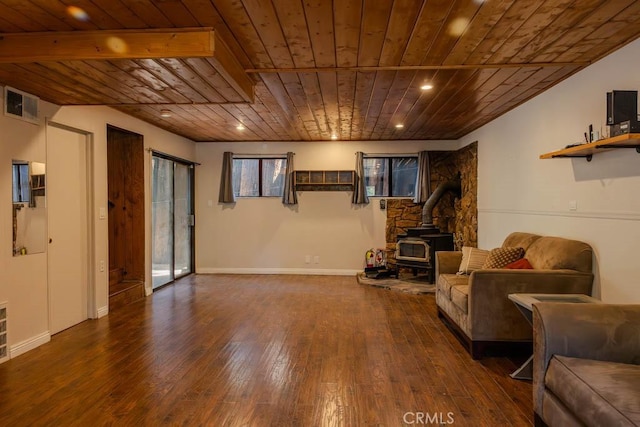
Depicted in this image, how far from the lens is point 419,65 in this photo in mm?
3045

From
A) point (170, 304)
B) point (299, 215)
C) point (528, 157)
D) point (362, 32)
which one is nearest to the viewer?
point (362, 32)

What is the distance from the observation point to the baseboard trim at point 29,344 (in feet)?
10.3

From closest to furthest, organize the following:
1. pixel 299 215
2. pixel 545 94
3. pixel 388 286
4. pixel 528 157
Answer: pixel 545 94 → pixel 528 157 → pixel 388 286 → pixel 299 215

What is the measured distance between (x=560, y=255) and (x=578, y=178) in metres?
0.70

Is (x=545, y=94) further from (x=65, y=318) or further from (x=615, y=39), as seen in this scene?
(x=65, y=318)

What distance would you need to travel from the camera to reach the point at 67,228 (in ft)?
12.8

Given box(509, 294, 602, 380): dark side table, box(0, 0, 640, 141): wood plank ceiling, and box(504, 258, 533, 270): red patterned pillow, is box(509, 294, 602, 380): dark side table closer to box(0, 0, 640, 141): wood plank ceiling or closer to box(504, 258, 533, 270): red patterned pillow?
box(504, 258, 533, 270): red patterned pillow

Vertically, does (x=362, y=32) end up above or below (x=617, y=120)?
above

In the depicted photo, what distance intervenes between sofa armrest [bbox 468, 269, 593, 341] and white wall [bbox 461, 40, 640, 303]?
22cm

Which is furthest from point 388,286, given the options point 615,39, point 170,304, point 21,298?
point 21,298

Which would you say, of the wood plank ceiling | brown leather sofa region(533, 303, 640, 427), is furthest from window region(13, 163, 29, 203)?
brown leather sofa region(533, 303, 640, 427)

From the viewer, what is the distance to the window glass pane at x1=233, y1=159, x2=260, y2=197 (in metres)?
7.14

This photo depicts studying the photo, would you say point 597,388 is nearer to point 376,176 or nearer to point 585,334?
point 585,334

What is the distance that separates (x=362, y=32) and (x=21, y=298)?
11.6 ft
